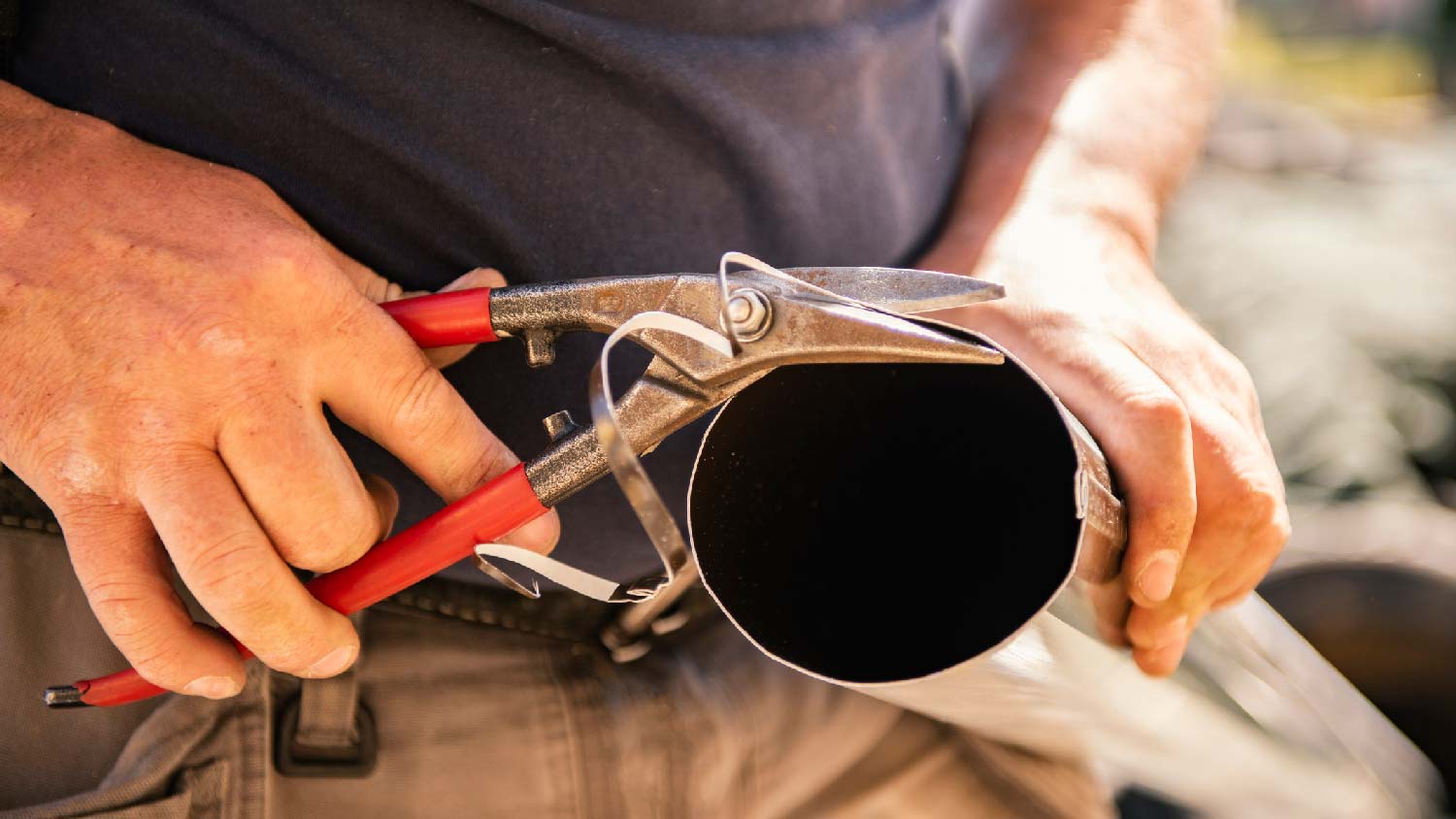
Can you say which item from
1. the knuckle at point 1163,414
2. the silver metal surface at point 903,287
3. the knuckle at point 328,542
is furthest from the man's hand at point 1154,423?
the knuckle at point 328,542

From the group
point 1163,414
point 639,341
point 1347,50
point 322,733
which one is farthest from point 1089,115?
point 1347,50

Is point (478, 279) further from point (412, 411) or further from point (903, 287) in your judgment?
point (903, 287)

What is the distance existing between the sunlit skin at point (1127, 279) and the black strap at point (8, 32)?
536 mm

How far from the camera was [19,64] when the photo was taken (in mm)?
589

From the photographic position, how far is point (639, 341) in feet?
1.79

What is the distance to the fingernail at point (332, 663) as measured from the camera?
556mm

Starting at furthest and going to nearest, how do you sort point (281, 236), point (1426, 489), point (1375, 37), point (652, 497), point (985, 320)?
1. point (1375, 37)
2. point (1426, 489)
3. point (985, 320)
4. point (281, 236)
5. point (652, 497)

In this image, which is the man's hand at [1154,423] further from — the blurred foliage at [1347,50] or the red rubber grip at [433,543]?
the blurred foliage at [1347,50]

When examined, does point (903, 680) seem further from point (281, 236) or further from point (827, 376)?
point (281, 236)

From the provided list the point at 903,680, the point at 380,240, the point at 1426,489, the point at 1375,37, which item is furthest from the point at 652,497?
the point at 1375,37

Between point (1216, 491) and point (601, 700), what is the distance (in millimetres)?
410

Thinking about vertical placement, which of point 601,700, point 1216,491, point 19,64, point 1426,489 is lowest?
point 1426,489

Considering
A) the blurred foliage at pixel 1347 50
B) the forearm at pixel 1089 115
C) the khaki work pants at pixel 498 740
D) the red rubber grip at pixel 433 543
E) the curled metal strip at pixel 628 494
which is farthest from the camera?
the blurred foliage at pixel 1347 50

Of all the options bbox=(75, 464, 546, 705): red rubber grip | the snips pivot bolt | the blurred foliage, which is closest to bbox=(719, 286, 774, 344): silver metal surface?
the snips pivot bolt
